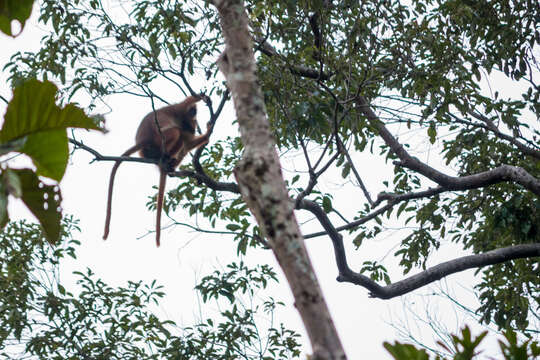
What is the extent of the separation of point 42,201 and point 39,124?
0.35 metres

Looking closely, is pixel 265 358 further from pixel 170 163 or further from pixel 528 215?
pixel 528 215

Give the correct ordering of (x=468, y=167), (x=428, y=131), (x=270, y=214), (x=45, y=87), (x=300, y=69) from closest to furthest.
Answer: (x=45, y=87), (x=270, y=214), (x=300, y=69), (x=428, y=131), (x=468, y=167)

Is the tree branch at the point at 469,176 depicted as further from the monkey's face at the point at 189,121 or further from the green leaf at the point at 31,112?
the green leaf at the point at 31,112

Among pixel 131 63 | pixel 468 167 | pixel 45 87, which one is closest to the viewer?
pixel 45 87

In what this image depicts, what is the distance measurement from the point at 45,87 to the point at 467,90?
4561 mm

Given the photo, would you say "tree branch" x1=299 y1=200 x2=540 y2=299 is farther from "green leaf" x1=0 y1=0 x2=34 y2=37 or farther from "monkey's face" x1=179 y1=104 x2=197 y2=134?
"green leaf" x1=0 y1=0 x2=34 y2=37

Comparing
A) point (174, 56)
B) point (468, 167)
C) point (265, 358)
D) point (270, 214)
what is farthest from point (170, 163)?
point (270, 214)

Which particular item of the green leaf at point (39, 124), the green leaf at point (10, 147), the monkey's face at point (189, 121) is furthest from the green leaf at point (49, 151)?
the monkey's face at point (189, 121)

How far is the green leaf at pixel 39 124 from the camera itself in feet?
4.18

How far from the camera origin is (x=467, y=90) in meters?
5.30

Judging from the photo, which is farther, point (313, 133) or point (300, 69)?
point (300, 69)

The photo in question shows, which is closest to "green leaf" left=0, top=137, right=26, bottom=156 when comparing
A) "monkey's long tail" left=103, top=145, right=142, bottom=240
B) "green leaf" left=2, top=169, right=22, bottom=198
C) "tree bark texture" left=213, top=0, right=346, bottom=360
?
Result: "green leaf" left=2, top=169, right=22, bottom=198

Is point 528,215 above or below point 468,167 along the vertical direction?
below

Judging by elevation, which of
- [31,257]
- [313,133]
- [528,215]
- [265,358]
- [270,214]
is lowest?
[270,214]
